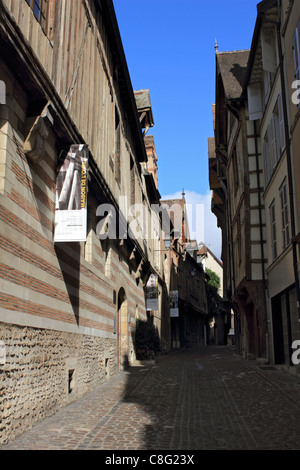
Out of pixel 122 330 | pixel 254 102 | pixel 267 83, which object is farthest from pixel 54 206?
pixel 254 102

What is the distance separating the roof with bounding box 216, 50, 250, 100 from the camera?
692 inches

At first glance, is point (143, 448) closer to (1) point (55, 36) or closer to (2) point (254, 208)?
(1) point (55, 36)

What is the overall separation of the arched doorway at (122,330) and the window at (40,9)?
9.00m

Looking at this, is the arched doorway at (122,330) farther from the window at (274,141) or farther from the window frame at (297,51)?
the window frame at (297,51)

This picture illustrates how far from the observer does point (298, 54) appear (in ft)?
33.0

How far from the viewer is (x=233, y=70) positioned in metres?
19.8

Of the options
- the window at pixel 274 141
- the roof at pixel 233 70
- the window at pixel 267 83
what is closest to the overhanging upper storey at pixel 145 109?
the roof at pixel 233 70

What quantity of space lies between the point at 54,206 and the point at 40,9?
3.21 meters

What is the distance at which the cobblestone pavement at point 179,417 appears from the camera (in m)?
5.66

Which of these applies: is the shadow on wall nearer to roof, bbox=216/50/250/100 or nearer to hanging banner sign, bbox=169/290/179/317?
roof, bbox=216/50/250/100

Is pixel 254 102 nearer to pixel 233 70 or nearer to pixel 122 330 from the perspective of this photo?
pixel 233 70

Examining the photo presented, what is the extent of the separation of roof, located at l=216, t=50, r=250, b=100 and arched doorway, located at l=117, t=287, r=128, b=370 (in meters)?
8.16

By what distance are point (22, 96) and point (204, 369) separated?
10.1 m

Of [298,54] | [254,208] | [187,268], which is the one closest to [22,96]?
[298,54]
